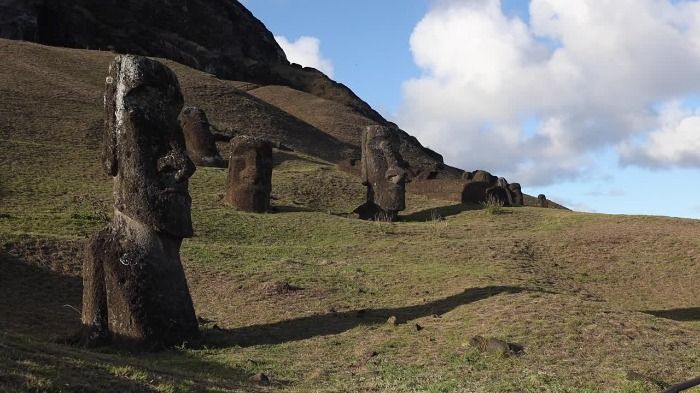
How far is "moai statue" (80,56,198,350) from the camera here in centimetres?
1209

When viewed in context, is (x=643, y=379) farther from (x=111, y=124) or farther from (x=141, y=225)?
(x=111, y=124)

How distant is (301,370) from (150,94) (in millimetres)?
5109

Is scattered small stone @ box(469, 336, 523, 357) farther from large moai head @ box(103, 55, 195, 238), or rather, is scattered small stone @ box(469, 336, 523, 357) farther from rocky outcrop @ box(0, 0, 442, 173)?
rocky outcrop @ box(0, 0, 442, 173)

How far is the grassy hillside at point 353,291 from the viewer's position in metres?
10.3

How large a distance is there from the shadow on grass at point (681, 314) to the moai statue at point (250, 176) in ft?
42.1

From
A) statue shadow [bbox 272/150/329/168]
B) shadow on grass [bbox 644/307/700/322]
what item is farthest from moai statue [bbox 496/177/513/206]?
shadow on grass [bbox 644/307/700/322]

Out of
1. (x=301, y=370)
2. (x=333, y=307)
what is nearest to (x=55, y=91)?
(x=333, y=307)

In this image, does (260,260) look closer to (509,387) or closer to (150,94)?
(150,94)

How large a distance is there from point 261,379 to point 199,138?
23406 millimetres

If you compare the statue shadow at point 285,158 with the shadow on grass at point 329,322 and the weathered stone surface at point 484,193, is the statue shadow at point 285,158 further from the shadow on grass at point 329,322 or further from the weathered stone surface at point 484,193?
the shadow on grass at point 329,322

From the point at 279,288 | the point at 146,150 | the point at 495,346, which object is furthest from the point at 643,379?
the point at 279,288

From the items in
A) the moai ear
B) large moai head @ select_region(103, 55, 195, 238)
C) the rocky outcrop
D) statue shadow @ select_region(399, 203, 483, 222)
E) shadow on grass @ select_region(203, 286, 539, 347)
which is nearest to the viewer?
large moai head @ select_region(103, 55, 195, 238)

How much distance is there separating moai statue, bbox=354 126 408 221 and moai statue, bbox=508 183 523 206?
22.2 ft

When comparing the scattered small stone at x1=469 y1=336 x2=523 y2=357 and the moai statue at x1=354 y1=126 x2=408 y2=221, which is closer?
the scattered small stone at x1=469 y1=336 x2=523 y2=357
